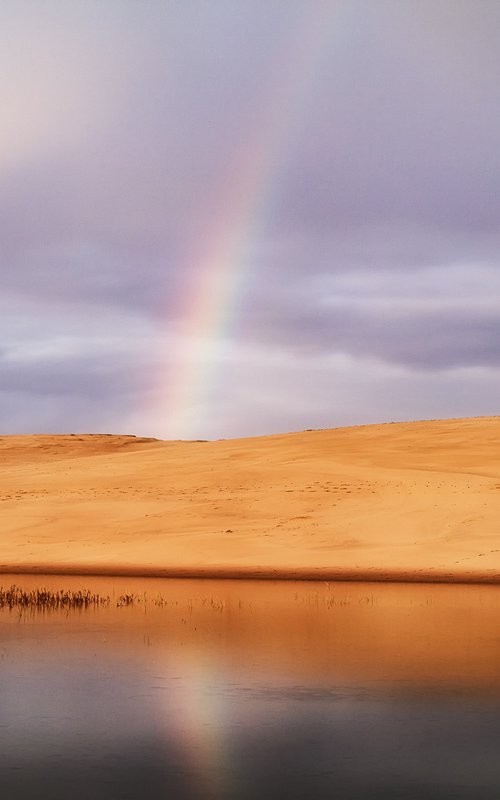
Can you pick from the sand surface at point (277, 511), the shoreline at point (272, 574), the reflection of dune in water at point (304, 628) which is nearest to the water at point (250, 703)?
the reflection of dune in water at point (304, 628)

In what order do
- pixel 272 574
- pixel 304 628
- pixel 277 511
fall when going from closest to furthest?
pixel 304 628
pixel 272 574
pixel 277 511

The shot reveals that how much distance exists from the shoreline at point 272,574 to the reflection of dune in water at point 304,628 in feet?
4.35

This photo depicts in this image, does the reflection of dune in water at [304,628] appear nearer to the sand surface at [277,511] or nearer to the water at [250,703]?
the water at [250,703]

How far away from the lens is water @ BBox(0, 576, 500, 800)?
844 centimetres

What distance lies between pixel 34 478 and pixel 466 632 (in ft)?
115

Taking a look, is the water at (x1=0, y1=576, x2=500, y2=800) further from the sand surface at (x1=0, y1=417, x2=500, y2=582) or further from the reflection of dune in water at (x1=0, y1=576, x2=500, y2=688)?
the sand surface at (x1=0, y1=417, x2=500, y2=582)

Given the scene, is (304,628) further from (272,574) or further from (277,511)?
(277,511)

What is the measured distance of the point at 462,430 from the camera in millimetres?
57438

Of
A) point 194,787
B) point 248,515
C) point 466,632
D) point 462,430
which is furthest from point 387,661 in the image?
point 462,430

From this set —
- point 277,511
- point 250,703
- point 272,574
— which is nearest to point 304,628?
point 250,703

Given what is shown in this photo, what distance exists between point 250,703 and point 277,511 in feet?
89.3

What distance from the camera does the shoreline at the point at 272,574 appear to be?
2672cm

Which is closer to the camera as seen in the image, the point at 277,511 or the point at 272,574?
the point at 272,574

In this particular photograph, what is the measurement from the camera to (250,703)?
449 inches
